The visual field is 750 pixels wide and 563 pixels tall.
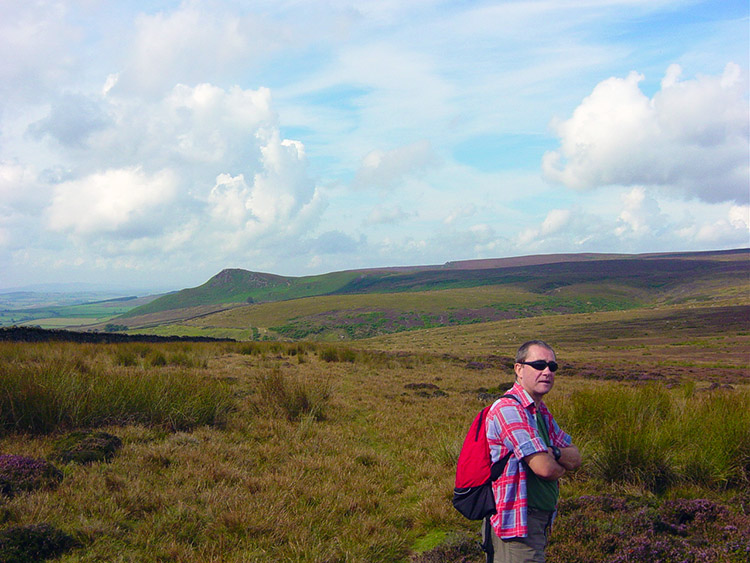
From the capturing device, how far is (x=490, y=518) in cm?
301

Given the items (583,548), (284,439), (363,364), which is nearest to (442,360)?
(363,364)

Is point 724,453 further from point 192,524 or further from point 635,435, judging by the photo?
point 192,524

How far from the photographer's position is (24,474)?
17.0ft

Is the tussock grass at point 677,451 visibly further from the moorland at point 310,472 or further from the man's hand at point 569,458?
the man's hand at point 569,458

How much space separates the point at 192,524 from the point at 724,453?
6.94 metres

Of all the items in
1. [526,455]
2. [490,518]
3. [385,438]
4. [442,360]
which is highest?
[526,455]

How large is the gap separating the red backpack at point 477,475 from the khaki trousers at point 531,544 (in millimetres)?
251

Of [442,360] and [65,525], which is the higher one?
[65,525]

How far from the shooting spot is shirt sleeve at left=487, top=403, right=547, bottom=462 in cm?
276

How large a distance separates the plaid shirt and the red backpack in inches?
1.5

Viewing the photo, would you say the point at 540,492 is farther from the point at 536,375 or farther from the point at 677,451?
the point at 677,451

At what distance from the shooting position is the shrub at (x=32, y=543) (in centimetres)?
385

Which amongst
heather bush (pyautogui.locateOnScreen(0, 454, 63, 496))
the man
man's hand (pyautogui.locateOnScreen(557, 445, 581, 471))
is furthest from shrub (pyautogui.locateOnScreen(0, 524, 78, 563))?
man's hand (pyautogui.locateOnScreen(557, 445, 581, 471))

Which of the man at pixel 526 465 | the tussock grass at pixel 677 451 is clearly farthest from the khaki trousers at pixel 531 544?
the tussock grass at pixel 677 451
